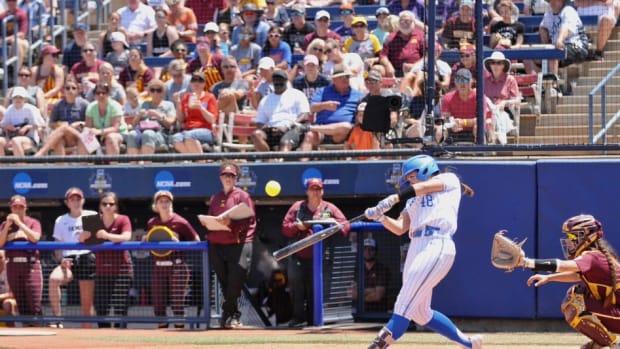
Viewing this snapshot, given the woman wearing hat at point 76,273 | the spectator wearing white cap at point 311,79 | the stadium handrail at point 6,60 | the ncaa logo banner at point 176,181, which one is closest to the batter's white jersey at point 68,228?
the woman wearing hat at point 76,273

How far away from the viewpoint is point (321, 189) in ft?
44.9

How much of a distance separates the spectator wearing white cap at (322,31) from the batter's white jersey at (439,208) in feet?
21.5

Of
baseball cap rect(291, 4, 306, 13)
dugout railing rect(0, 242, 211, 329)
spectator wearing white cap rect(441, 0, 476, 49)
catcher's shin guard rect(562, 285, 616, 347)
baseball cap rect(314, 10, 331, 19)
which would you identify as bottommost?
dugout railing rect(0, 242, 211, 329)

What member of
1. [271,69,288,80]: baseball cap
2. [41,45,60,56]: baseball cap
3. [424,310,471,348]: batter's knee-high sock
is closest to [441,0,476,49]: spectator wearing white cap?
[271,69,288,80]: baseball cap

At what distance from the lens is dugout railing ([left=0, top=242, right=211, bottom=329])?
44.9 ft

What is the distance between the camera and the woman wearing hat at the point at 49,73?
17500 millimetres

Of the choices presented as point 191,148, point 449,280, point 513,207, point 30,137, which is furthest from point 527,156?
point 30,137

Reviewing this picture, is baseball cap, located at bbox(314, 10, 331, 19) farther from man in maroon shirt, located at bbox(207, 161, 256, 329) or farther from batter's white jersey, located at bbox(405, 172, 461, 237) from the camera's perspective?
batter's white jersey, located at bbox(405, 172, 461, 237)

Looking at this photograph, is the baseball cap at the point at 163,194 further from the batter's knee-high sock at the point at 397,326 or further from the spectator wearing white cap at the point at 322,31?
the batter's knee-high sock at the point at 397,326

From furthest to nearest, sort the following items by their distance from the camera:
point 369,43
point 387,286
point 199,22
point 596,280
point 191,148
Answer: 1. point 199,22
2. point 369,43
3. point 191,148
4. point 387,286
5. point 596,280

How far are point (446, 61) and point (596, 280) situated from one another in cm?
542

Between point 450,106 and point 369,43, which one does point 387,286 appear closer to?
point 450,106

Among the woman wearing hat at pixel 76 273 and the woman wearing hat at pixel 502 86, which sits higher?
the woman wearing hat at pixel 502 86

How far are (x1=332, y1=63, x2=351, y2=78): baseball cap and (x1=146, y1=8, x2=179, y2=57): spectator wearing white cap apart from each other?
3.84 metres
